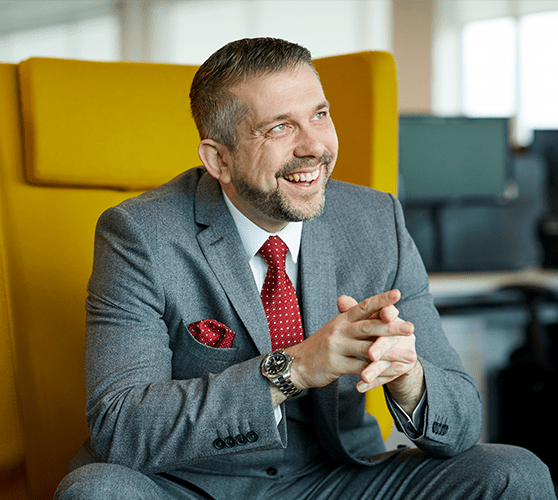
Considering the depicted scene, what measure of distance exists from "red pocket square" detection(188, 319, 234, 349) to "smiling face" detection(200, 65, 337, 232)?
227 millimetres

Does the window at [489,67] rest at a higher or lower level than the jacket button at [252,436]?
higher

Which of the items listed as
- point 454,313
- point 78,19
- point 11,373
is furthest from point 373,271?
point 78,19

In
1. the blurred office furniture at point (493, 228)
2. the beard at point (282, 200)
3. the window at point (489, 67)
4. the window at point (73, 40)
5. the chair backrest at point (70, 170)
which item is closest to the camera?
the beard at point (282, 200)

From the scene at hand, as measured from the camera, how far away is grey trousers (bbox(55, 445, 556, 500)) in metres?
0.89

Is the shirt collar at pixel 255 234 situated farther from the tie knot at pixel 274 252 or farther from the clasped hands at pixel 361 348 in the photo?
the clasped hands at pixel 361 348

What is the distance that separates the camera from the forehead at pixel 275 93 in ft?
3.59

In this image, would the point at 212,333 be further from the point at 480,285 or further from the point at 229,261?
the point at 480,285

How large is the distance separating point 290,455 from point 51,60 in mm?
1016

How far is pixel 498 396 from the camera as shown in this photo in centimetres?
264

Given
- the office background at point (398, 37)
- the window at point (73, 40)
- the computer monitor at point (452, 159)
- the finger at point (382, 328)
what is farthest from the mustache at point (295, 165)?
the window at point (73, 40)

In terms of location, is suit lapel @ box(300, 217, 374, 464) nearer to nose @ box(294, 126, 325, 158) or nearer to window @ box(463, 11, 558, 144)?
nose @ box(294, 126, 325, 158)

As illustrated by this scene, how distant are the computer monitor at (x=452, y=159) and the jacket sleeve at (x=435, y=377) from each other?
179 centimetres

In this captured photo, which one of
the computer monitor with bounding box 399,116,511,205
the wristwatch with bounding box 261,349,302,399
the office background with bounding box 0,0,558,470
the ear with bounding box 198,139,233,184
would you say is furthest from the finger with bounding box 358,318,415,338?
the office background with bounding box 0,0,558,470

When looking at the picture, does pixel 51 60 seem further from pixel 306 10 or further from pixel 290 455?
Answer: pixel 306 10
